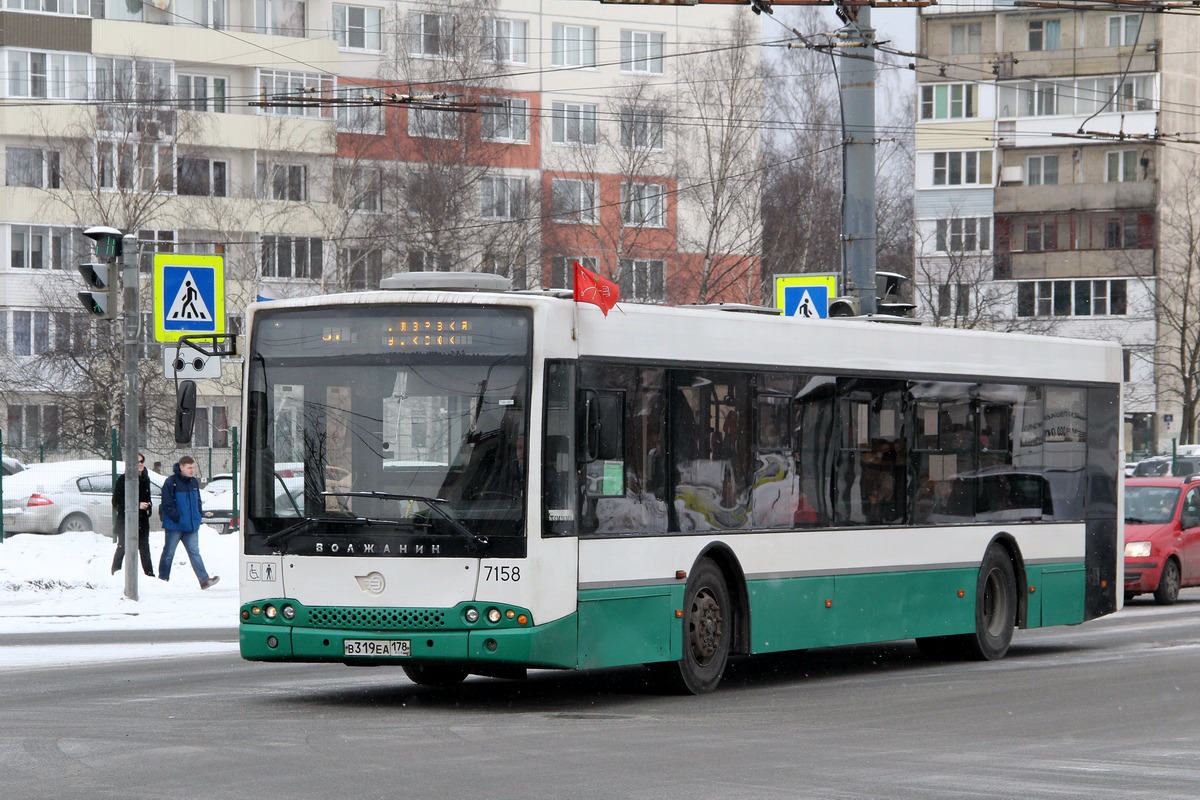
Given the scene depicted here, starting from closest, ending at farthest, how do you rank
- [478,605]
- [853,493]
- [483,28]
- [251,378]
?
[478,605] < [251,378] < [853,493] < [483,28]

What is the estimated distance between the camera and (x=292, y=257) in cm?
6575

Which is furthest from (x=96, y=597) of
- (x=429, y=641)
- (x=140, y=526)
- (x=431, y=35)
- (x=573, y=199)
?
(x=573, y=199)

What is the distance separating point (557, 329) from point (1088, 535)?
7.44 meters

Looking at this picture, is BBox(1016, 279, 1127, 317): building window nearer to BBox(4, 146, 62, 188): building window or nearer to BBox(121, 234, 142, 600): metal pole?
BBox(4, 146, 62, 188): building window

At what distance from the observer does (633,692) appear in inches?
570

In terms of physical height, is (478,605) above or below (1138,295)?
below

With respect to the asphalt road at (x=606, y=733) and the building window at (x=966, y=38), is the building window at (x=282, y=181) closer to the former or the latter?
the building window at (x=966, y=38)

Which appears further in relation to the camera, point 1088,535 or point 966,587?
point 1088,535

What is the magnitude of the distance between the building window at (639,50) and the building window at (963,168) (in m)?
12.7

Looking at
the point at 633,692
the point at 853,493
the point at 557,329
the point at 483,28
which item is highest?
the point at 483,28

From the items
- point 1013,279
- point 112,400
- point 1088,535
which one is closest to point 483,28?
point 112,400

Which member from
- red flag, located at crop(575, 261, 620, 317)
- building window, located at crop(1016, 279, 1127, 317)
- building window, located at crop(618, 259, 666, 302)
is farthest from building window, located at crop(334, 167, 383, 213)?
red flag, located at crop(575, 261, 620, 317)

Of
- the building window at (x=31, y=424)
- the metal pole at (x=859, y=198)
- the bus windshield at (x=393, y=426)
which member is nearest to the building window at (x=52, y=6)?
the building window at (x=31, y=424)

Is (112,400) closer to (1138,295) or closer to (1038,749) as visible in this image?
(1138,295)
